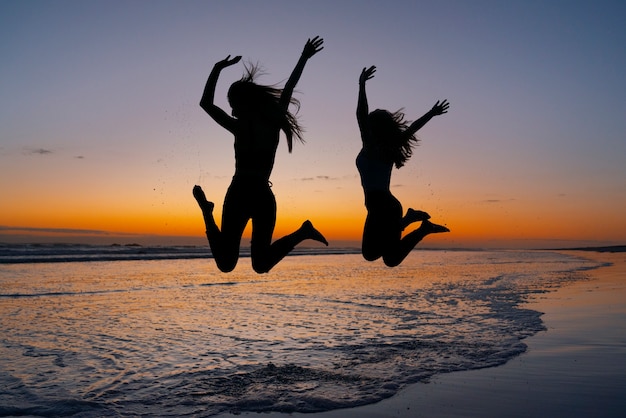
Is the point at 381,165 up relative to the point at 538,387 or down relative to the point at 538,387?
up

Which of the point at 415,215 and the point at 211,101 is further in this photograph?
the point at 415,215

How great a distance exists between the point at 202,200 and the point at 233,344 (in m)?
4.03

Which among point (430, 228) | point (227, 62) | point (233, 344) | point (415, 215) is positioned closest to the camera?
point (227, 62)

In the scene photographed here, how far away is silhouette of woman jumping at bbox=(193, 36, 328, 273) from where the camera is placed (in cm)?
539

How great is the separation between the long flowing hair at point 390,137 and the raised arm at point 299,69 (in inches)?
50.2

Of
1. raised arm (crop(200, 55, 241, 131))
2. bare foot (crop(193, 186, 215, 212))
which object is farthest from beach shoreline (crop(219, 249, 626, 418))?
raised arm (crop(200, 55, 241, 131))

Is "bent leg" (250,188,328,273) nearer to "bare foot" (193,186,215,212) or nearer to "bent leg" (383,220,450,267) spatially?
"bare foot" (193,186,215,212)

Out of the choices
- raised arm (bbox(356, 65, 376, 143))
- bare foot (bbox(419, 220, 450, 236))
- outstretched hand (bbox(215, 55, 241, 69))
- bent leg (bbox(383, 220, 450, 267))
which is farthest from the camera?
bare foot (bbox(419, 220, 450, 236))

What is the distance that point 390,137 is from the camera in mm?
6445

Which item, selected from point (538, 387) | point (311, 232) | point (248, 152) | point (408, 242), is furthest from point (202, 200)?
point (538, 387)

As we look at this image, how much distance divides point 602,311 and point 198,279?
533 inches

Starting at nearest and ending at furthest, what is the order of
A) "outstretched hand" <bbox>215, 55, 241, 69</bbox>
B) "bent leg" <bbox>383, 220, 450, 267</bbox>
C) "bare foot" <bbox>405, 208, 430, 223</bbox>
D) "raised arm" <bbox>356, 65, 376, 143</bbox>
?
"outstretched hand" <bbox>215, 55, 241, 69</bbox>
"raised arm" <bbox>356, 65, 376, 143</bbox>
"bent leg" <bbox>383, 220, 450, 267</bbox>
"bare foot" <bbox>405, 208, 430, 223</bbox>

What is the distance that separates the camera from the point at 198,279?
65.9 ft

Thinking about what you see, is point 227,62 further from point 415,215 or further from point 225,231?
point 415,215
